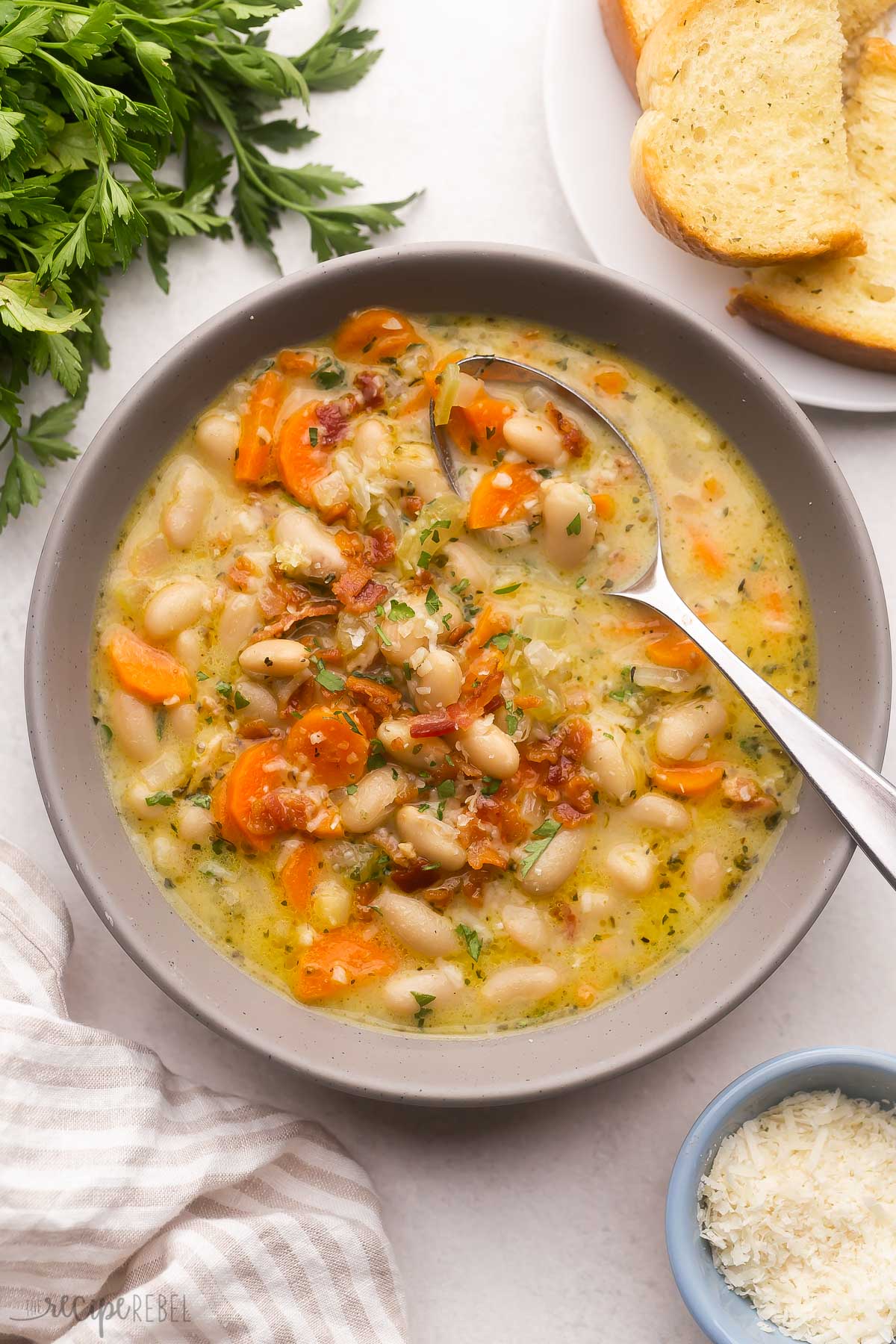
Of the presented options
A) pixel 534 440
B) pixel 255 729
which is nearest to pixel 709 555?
pixel 534 440

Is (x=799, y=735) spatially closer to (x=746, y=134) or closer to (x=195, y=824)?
(x=195, y=824)

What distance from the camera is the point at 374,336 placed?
9.71 ft

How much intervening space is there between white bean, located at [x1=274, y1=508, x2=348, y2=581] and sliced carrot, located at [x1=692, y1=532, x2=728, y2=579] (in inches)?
34.6

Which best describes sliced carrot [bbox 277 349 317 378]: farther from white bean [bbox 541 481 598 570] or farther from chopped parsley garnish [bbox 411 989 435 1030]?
chopped parsley garnish [bbox 411 989 435 1030]

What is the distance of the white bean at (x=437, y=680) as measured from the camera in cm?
271

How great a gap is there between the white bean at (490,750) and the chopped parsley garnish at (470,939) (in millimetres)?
386

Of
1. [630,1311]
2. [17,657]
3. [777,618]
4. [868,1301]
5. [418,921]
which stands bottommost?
[630,1311]

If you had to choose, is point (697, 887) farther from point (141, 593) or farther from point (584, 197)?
point (584, 197)

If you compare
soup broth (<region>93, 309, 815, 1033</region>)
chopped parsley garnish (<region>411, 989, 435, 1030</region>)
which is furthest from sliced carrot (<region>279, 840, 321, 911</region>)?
chopped parsley garnish (<region>411, 989, 435, 1030</region>)

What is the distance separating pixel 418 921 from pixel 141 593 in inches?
41.9

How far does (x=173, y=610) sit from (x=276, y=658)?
29 cm

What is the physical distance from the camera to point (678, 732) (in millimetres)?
2775

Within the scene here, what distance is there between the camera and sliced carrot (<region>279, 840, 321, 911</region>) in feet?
9.24

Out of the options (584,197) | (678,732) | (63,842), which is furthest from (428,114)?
(63,842)
